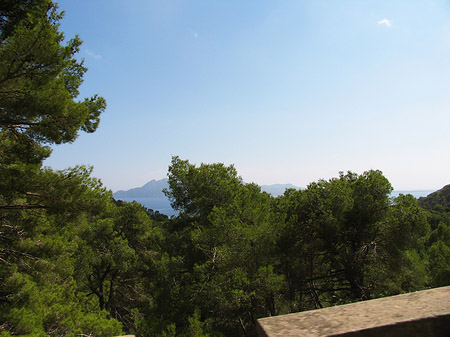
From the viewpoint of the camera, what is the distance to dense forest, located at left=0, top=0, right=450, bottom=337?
566cm

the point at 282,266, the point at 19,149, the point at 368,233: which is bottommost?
the point at 282,266

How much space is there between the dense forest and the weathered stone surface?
5.73m

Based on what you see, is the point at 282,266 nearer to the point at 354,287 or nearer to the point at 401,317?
the point at 354,287

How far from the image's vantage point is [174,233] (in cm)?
1409

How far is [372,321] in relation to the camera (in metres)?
1.36

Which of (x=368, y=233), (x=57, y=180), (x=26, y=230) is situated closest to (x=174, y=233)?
(x=26, y=230)

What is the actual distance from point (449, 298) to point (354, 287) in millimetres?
10671

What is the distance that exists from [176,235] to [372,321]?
1315 cm

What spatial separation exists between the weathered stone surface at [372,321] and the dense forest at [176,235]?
5.73m

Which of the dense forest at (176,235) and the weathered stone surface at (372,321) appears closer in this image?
the weathered stone surface at (372,321)

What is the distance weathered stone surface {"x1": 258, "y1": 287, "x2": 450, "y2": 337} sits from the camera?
4.27 ft

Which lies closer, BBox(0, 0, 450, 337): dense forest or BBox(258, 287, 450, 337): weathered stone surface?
BBox(258, 287, 450, 337): weathered stone surface

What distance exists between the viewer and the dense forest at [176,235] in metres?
5.66

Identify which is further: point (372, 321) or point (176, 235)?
point (176, 235)
